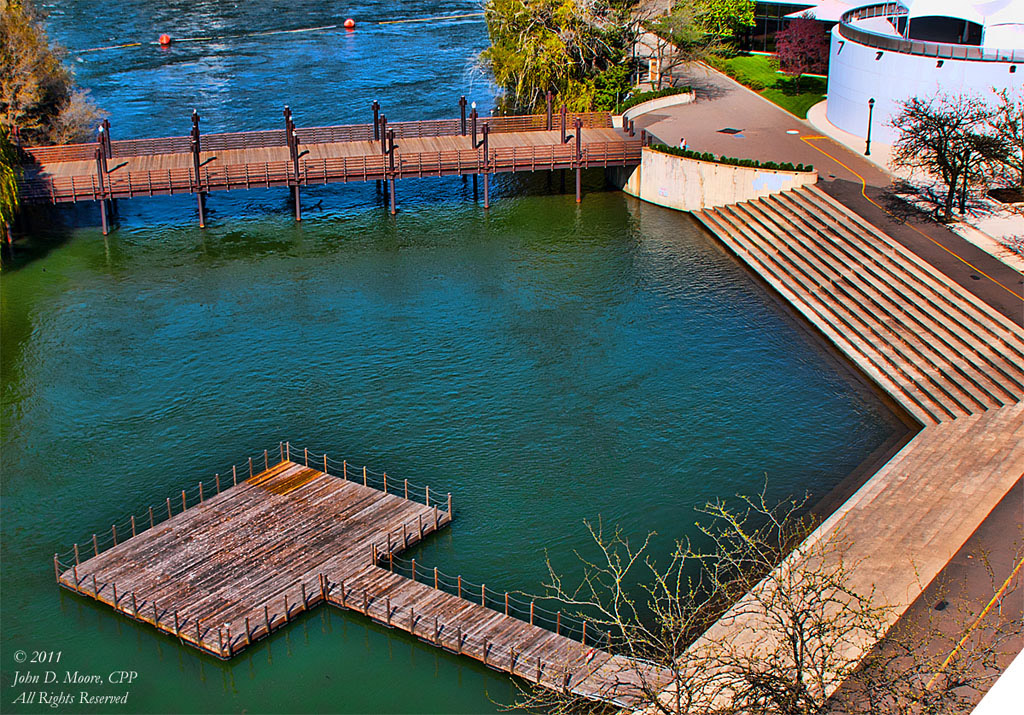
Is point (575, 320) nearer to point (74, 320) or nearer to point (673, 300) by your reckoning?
point (673, 300)

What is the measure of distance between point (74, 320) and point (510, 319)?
20257mm

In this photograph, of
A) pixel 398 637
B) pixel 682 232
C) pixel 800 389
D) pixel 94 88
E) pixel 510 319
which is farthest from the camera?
pixel 94 88

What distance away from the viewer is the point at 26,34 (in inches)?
2657

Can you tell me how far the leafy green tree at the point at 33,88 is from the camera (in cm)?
6650

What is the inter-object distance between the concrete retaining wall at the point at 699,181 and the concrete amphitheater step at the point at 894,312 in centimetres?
138

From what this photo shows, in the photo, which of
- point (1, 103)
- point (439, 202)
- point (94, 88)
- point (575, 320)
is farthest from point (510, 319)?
point (94, 88)

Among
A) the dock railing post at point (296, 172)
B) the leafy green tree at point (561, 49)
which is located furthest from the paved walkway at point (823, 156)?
the dock railing post at point (296, 172)

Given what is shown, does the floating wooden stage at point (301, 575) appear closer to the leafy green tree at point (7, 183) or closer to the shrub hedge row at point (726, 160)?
the leafy green tree at point (7, 183)

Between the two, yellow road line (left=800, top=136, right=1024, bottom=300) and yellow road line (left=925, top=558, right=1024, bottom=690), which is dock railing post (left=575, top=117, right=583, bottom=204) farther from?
yellow road line (left=925, top=558, right=1024, bottom=690)

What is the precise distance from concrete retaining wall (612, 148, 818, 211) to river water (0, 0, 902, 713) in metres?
1.34

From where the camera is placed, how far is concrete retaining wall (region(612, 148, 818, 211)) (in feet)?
210

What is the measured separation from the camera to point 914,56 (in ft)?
219

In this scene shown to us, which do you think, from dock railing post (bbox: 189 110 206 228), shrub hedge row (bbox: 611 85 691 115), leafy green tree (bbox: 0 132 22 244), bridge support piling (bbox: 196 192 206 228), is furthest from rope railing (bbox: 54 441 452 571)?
shrub hedge row (bbox: 611 85 691 115)

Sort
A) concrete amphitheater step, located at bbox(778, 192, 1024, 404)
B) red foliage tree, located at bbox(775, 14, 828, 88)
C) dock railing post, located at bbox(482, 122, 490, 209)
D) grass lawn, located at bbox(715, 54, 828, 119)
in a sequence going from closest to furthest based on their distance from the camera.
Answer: concrete amphitheater step, located at bbox(778, 192, 1024, 404), dock railing post, located at bbox(482, 122, 490, 209), grass lawn, located at bbox(715, 54, 828, 119), red foliage tree, located at bbox(775, 14, 828, 88)
